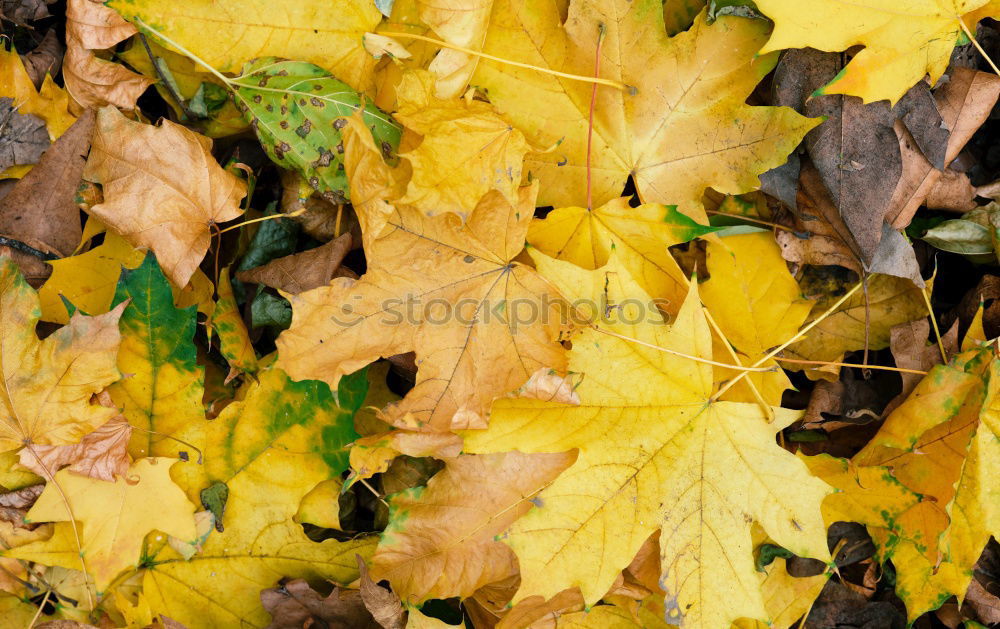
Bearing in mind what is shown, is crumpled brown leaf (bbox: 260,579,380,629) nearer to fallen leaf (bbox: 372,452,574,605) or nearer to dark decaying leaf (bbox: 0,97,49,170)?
fallen leaf (bbox: 372,452,574,605)

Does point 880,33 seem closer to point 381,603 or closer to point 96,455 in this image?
point 381,603

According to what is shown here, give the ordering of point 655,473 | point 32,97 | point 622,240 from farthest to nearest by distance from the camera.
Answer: point 32,97 → point 622,240 → point 655,473

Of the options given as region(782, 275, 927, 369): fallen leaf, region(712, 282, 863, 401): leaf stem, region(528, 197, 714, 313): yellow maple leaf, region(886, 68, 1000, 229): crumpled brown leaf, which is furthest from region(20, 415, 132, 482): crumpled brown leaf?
region(886, 68, 1000, 229): crumpled brown leaf

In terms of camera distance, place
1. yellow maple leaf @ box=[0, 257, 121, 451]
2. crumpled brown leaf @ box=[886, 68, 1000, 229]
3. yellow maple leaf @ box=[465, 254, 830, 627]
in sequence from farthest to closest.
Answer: crumpled brown leaf @ box=[886, 68, 1000, 229] < yellow maple leaf @ box=[0, 257, 121, 451] < yellow maple leaf @ box=[465, 254, 830, 627]

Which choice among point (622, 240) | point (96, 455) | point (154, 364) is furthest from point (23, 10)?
point (622, 240)

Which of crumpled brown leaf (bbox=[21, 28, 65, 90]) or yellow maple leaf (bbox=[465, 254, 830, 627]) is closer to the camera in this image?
yellow maple leaf (bbox=[465, 254, 830, 627])

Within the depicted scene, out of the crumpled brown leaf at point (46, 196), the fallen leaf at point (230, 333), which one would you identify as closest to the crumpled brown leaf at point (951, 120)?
the fallen leaf at point (230, 333)

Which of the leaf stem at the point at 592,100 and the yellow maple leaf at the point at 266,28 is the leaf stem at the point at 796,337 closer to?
the leaf stem at the point at 592,100
